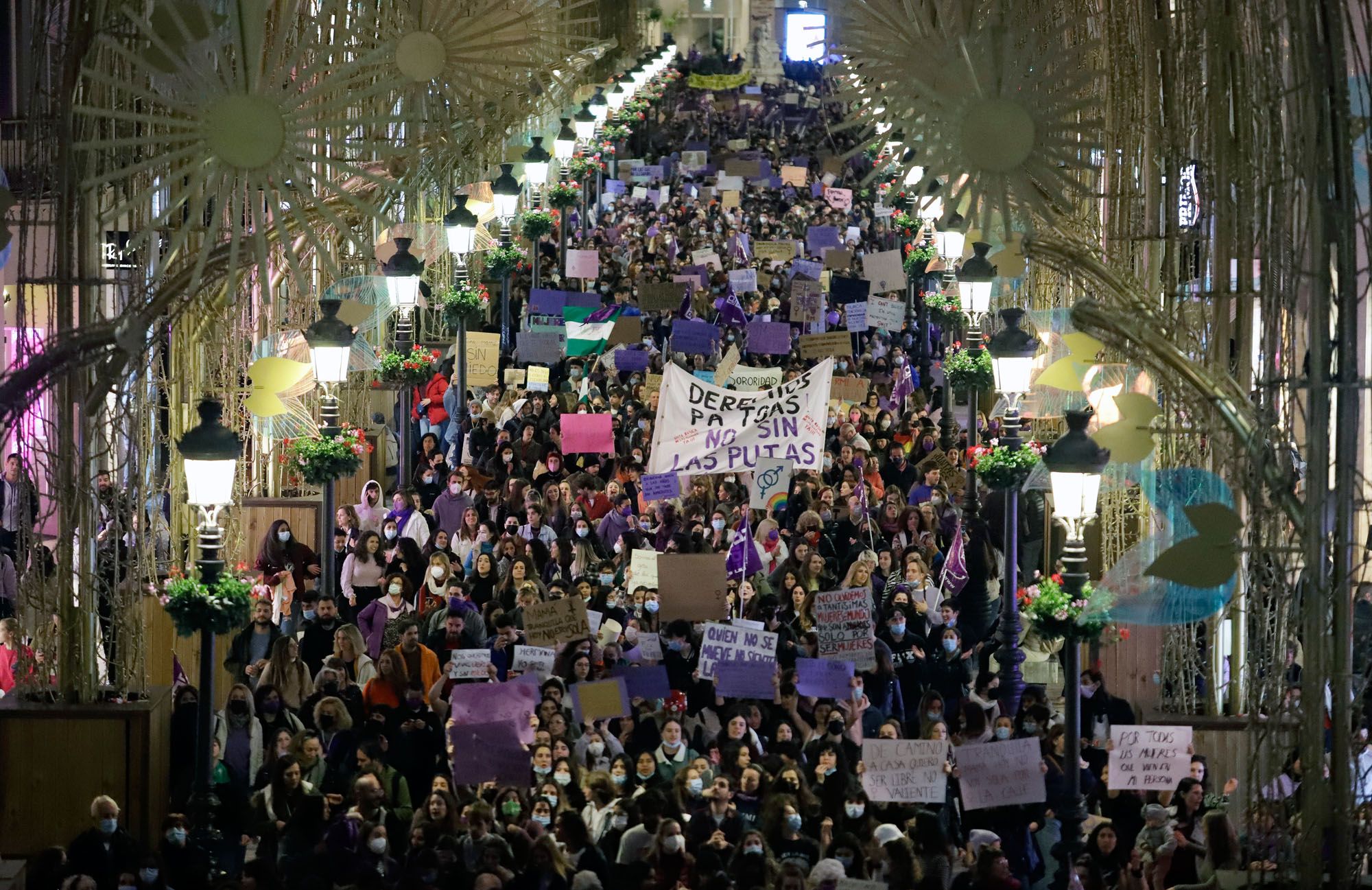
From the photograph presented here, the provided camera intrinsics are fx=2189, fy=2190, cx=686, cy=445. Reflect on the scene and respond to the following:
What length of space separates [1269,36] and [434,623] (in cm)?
872

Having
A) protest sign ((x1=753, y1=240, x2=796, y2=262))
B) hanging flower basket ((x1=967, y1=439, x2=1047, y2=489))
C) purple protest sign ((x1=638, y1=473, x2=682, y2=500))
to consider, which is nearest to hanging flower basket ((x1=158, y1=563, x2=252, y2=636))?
hanging flower basket ((x1=967, y1=439, x2=1047, y2=489))

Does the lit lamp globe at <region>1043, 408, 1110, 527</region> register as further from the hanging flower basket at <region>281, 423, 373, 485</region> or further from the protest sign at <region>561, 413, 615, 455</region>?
the protest sign at <region>561, 413, 615, 455</region>

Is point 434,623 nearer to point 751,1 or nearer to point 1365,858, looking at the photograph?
point 1365,858

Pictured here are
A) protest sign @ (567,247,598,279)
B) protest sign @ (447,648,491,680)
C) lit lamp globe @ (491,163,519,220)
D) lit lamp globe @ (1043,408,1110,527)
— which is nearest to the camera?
lit lamp globe @ (1043,408,1110,527)

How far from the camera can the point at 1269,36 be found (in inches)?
499

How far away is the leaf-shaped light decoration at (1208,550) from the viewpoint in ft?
43.1

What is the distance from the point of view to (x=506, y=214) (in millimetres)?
31906

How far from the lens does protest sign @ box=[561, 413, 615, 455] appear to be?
24.4 meters

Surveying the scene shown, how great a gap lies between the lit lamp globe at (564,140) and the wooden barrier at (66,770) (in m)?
27.6

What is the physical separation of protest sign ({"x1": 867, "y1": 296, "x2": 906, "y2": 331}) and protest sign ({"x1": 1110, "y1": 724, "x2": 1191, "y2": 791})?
1524 centimetres

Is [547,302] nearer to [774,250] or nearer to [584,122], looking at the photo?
[774,250]

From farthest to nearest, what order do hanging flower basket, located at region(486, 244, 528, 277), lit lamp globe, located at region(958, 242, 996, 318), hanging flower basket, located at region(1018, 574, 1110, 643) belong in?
hanging flower basket, located at region(486, 244, 528, 277)
lit lamp globe, located at region(958, 242, 996, 318)
hanging flower basket, located at region(1018, 574, 1110, 643)

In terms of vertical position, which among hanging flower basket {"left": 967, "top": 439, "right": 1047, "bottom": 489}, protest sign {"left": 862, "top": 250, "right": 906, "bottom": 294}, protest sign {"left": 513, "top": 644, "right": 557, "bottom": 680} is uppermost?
protest sign {"left": 862, "top": 250, "right": 906, "bottom": 294}

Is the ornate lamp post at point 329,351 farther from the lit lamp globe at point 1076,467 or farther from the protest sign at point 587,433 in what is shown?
the lit lamp globe at point 1076,467
